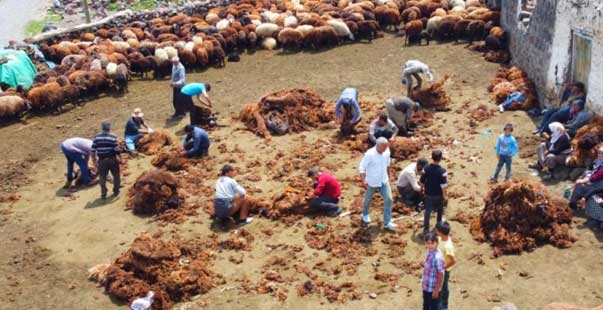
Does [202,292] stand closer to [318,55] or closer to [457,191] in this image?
[457,191]

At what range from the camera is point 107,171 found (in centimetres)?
1462

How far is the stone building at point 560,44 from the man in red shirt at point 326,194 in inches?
259

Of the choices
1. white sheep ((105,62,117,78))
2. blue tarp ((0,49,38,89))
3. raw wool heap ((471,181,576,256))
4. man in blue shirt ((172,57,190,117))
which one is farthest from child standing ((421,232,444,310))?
blue tarp ((0,49,38,89))

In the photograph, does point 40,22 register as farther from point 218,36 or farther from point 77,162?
point 77,162

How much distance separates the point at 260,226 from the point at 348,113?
530cm

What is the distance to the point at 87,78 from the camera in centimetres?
2205

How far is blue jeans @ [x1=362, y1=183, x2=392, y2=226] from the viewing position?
11836 mm

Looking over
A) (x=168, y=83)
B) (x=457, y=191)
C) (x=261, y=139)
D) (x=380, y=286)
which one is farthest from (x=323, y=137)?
(x=168, y=83)

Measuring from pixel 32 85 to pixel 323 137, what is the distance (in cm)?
1137

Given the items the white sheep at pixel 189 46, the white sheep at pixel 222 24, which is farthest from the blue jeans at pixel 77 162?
the white sheep at pixel 222 24

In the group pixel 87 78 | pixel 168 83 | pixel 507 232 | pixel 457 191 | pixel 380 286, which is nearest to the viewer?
pixel 380 286

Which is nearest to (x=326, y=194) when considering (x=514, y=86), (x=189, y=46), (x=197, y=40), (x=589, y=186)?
(x=589, y=186)

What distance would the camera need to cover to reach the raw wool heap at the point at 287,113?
17719 mm

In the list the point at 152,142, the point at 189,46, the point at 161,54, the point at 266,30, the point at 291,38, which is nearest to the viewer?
the point at 152,142
